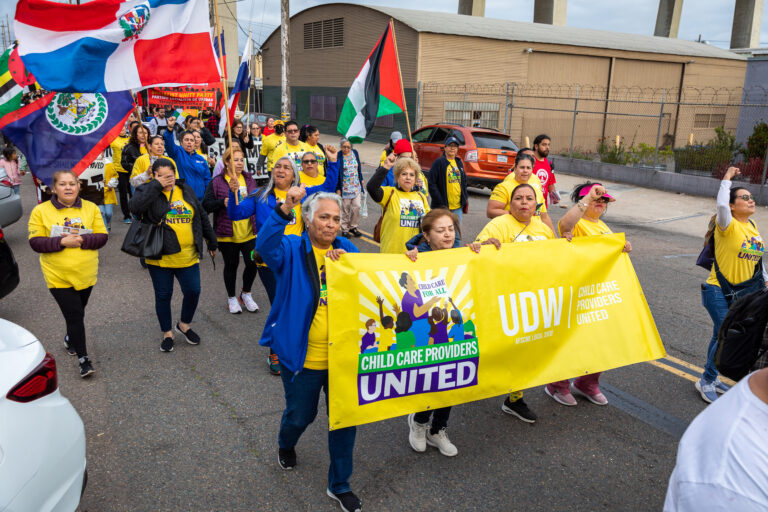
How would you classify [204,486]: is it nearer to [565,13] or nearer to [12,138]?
[12,138]

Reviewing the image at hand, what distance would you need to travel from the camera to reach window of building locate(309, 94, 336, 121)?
1252 inches

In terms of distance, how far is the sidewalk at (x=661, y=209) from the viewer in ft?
38.5

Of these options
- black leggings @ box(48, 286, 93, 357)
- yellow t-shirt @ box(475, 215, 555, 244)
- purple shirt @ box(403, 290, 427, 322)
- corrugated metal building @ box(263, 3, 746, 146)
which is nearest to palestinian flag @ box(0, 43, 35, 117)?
black leggings @ box(48, 286, 93, 357)

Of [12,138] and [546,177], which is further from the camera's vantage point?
[546,177]

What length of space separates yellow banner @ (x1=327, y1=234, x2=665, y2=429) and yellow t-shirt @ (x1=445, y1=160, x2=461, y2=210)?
9.76 feet

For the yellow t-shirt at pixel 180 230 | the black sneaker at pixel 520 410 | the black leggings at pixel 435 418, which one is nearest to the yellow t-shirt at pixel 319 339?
the black leggings at pixel 435 418

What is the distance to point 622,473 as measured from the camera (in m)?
3.69

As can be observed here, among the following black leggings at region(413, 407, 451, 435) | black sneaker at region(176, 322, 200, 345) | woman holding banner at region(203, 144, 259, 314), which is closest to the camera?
black leggings at region(413, 407, 451, 435)

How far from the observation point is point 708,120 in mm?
32219

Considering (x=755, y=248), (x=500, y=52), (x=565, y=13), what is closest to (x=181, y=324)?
(x=755, y=248)

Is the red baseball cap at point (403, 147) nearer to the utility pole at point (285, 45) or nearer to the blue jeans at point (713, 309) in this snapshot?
the blue jeans at point (713, 309)

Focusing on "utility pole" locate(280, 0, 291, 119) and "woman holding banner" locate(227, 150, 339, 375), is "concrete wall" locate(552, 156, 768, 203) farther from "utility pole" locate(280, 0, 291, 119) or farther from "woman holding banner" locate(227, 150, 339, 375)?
"woman holding banner" locate(227, 150, 339, 375)

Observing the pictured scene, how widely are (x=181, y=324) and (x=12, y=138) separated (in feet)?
7.26

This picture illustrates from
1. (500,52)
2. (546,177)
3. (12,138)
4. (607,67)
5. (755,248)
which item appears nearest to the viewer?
(755,248)
